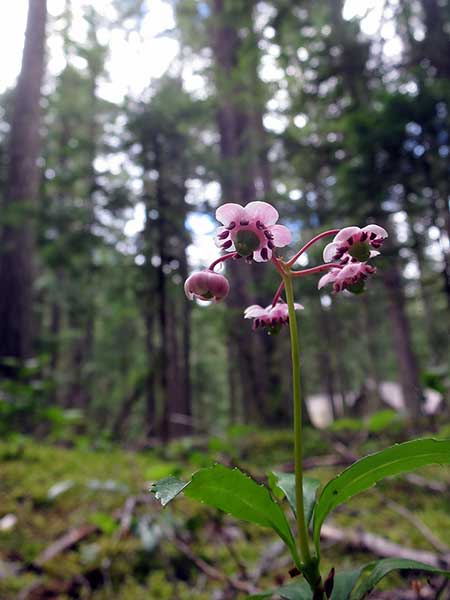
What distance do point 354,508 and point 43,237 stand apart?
16.2ft

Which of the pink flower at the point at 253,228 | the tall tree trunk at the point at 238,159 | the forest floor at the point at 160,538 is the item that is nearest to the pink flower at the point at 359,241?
the pink flower at the point at 253,228

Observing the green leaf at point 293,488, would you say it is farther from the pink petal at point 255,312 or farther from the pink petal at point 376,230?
the pink petal at point 376,230

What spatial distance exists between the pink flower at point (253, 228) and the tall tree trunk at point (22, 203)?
16.0 feet

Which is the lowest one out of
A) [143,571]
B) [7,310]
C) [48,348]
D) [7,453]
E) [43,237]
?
[143,571]

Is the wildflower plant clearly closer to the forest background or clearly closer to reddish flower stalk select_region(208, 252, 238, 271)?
reddish flower stalk select_region(208, 252, 238, 271)

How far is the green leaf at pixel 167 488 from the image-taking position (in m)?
0.66

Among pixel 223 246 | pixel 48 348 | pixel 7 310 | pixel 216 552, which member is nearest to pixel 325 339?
pixel 48 348

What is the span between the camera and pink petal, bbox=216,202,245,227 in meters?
0.84

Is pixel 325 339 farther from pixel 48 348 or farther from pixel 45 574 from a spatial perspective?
pixel 45 574

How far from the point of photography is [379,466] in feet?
2.50

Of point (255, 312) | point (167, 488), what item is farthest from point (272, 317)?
point (167, 488)

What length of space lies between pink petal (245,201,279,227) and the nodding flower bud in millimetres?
127

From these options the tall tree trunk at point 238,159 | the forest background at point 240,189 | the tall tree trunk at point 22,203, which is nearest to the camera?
the forest background at point 240,189

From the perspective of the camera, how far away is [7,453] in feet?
11.3
